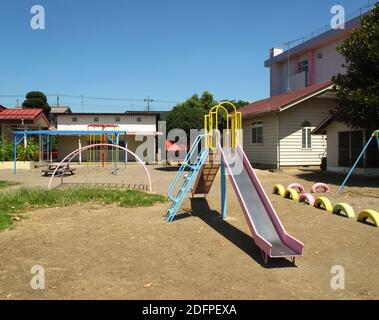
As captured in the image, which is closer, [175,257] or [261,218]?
[175,257]

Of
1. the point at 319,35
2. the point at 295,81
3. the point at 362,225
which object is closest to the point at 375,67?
the point at 362,225

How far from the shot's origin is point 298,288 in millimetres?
4969

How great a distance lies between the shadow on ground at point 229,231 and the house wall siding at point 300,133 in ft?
39.5

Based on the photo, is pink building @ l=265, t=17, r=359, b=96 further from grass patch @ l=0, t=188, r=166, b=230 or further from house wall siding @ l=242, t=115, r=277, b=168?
grass patch @ l=0, t=188, r=166, b=230

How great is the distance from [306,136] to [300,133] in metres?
0.52

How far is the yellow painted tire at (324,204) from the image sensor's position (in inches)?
410

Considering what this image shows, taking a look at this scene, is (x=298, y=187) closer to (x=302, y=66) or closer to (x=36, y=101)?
(x=302, y=66)

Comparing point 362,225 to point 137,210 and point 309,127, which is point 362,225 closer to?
point 137,210

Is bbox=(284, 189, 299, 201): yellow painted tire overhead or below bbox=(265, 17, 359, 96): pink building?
below

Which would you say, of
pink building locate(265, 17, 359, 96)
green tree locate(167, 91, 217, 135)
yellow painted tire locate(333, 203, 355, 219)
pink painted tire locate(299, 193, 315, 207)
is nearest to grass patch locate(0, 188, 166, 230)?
pink painted tire locate(299, 193, 315, 207)

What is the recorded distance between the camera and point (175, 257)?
6277 millimetres

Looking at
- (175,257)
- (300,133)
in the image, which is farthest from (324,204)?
(300,133)

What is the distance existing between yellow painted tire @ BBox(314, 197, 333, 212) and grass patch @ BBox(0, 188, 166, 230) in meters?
4.16

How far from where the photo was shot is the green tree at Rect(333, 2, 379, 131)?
14820mm
